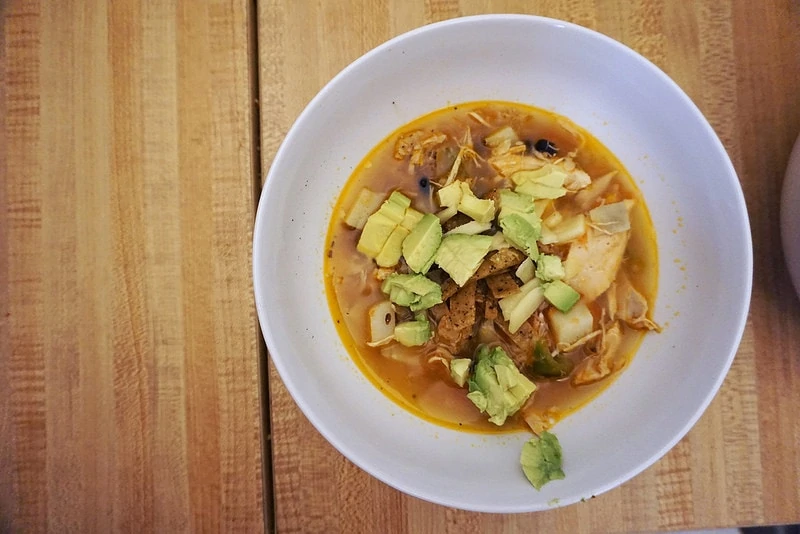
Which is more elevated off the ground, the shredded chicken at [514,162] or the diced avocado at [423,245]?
the shredded chicken at [514,162]

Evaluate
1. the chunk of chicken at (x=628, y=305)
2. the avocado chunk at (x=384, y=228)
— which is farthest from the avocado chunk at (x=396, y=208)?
the chunk of chicken at (x=628, y=305)

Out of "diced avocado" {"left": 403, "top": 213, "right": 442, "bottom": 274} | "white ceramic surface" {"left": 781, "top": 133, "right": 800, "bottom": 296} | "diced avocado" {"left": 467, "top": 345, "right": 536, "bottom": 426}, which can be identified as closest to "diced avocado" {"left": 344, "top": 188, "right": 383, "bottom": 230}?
"diced avocado" {"left": 403, "top": 213, "right": 442, "bottom": 274}

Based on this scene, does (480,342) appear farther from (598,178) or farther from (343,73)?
(343,73)

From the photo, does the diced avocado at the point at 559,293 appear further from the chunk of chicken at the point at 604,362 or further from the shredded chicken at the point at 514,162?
the shredded chicken at the point at 514,162

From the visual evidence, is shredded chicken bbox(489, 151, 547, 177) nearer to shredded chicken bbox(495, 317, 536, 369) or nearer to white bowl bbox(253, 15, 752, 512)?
white bowl bbox(253, 15, 752, 512)

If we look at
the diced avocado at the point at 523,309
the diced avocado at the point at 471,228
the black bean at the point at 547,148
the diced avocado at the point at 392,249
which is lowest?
the diced avocado at the point at 523,309
